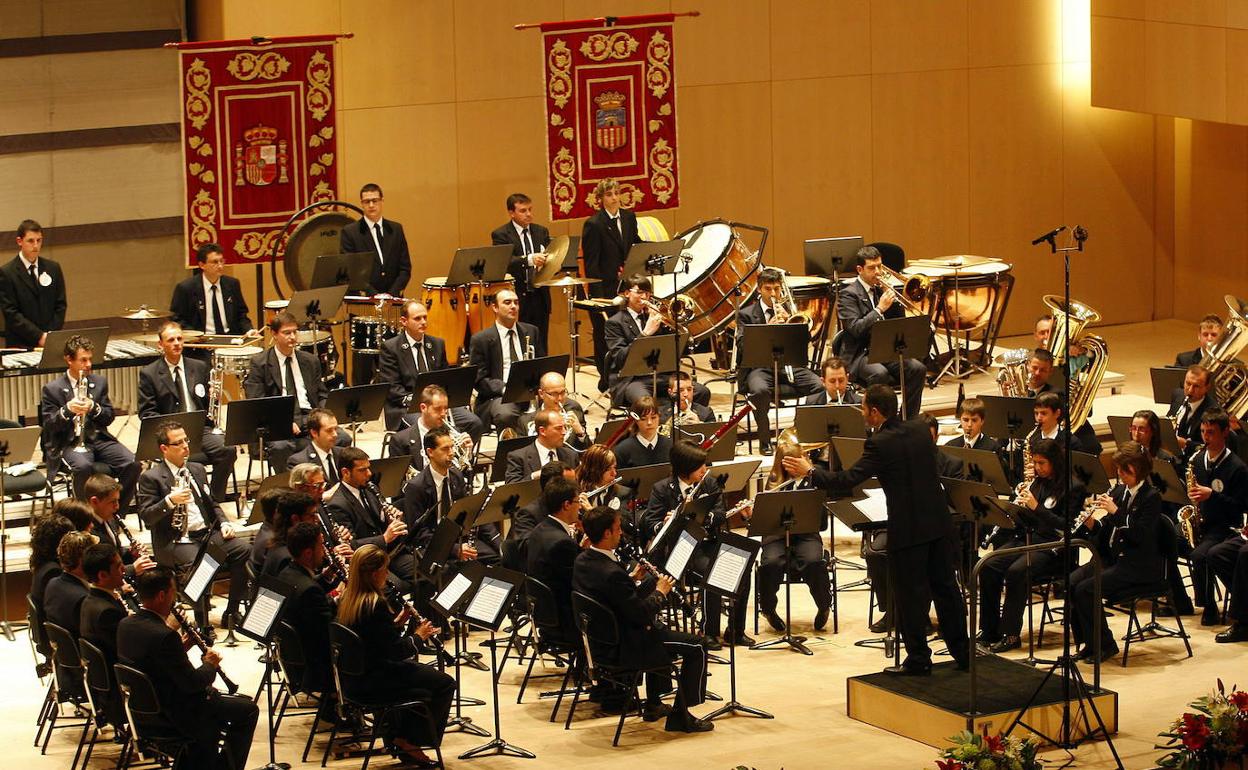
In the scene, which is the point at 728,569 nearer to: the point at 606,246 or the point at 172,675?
the point at 172,675

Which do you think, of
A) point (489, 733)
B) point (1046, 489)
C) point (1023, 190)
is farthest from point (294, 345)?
point (1023, 190)

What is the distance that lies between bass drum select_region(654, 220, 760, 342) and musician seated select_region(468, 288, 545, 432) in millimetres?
1248

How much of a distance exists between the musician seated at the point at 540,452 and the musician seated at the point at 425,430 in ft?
1.09

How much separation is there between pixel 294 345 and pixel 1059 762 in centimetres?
573

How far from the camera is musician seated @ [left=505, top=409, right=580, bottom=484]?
1055 centimetres

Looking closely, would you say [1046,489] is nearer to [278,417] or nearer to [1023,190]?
[278,417]

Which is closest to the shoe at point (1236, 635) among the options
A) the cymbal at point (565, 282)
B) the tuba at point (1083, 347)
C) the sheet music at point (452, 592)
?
the tuba at point (1083, 347)

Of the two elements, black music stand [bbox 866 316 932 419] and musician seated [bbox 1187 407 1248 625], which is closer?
musician seated [bbox 1187 407 1248 625]

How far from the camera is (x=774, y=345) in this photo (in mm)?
12062

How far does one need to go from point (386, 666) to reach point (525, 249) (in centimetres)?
636

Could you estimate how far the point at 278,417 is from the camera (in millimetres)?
10875

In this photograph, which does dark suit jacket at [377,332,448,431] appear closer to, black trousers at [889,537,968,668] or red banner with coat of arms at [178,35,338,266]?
red banner with coat of arms at [178,35,338,266]

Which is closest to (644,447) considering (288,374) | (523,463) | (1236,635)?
(523,463)

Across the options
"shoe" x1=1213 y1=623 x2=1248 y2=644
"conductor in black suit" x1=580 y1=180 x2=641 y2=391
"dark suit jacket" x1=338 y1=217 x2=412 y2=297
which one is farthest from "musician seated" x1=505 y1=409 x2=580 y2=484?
"shoe" x1=1213 y1=623 x2=1248 y2=644
